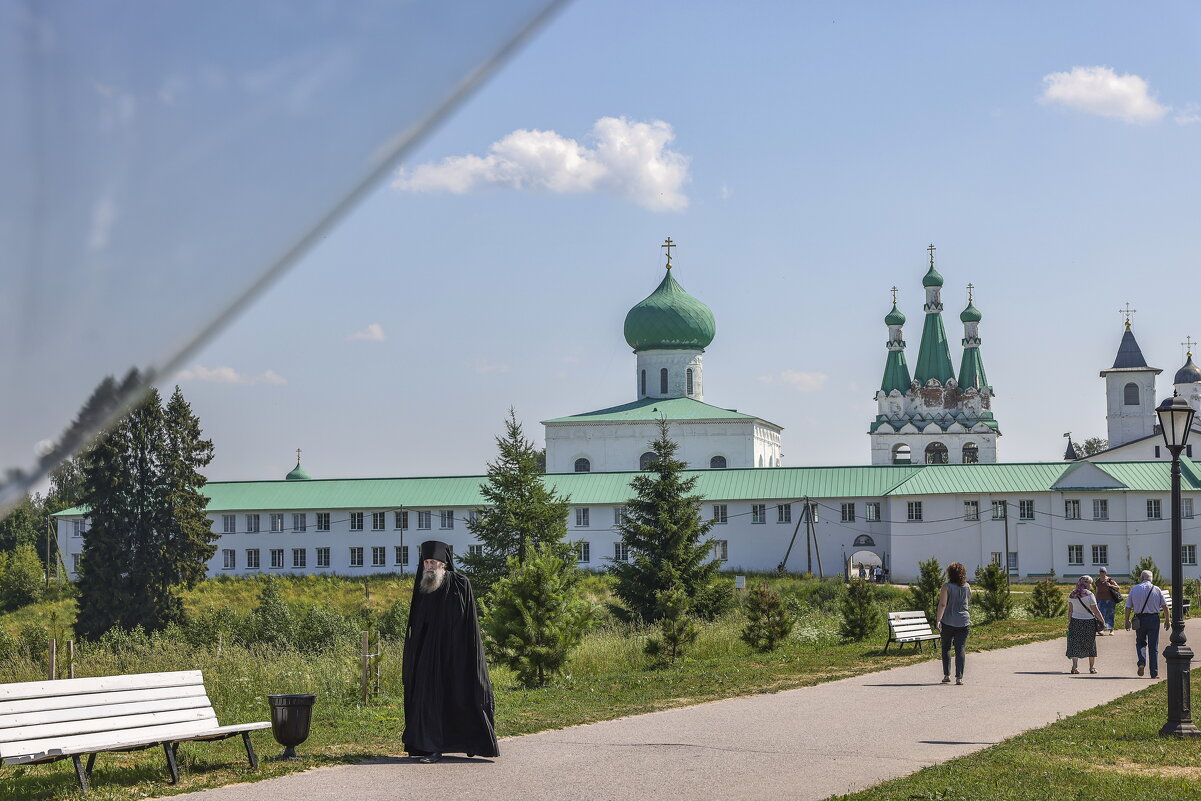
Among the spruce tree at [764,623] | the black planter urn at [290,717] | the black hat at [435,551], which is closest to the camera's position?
the black planter urn at [290,717]

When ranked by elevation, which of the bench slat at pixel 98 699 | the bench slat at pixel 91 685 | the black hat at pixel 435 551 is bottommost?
the bench slat at pixel 98 699

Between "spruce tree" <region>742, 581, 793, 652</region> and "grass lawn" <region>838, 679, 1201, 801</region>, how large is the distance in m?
9.70

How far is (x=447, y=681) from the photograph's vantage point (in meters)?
9.14

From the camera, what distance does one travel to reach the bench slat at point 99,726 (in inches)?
305

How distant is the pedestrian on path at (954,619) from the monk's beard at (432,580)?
25.1ft

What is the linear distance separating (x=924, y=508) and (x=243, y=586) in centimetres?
3045

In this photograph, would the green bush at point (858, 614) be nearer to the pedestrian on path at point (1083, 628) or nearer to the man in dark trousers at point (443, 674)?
the pedestrian on path at point (1083, 628)

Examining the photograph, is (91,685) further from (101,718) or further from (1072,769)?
(1072,769)

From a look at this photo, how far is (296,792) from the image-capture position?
7.95 metres

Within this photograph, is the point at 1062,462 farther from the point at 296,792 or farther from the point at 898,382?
the point at 296,792

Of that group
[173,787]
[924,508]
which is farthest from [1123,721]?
[924,508]

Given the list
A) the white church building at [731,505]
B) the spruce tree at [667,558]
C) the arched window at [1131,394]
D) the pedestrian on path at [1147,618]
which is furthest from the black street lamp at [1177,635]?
the arched window at [1131,394]

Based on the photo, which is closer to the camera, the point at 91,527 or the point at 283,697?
the point at 283,697

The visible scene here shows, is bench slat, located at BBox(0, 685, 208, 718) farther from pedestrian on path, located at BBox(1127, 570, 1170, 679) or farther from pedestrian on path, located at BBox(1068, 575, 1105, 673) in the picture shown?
pedestrian on path, located at BBox(1127, 570, 1170, 679)
